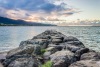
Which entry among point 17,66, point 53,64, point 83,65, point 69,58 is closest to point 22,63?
point 17,66

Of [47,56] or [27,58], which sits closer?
[27,58]

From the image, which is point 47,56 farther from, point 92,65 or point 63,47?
point 92,65

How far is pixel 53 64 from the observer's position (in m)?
15.3

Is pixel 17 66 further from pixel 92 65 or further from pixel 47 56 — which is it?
pixel 92 65

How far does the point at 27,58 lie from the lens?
1611 cm

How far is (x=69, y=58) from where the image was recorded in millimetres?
15992

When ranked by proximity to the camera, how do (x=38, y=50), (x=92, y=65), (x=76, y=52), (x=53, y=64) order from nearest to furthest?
(x=92, y=65), (x=53, y=64), (x=76, y=52), (x=38, y=50)

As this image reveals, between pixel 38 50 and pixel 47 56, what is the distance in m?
1.60

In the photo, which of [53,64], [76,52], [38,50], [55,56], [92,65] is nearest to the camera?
[92,65]

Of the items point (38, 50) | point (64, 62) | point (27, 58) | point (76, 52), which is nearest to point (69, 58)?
point (64, 62)

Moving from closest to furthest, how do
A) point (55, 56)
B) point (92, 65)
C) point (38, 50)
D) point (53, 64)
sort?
point (92, 65) → point (53, 64) → point (55, 56) → point (38, 50)

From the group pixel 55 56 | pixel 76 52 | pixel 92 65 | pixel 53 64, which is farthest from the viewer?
pixel 76 52

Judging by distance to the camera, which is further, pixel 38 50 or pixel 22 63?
pixel 38 50

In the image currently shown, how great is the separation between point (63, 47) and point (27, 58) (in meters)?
4.73
